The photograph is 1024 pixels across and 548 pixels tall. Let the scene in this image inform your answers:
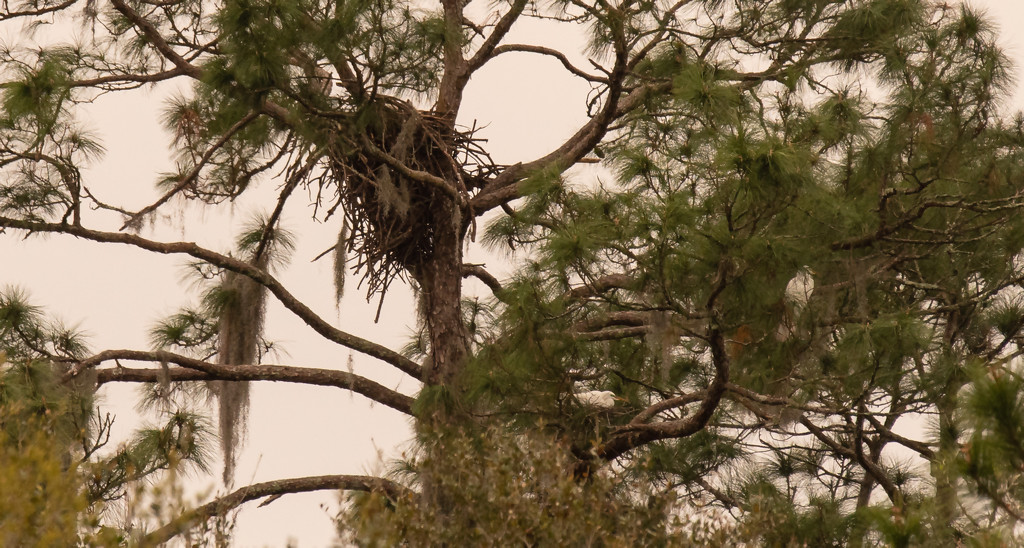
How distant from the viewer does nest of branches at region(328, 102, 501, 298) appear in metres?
6.23

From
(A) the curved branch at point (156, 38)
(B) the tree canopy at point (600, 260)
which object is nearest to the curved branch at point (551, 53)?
(B) the tree canopy at point (600, 260)

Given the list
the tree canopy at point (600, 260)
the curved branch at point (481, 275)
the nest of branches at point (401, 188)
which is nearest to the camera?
the tree canopy at point (600, 260)

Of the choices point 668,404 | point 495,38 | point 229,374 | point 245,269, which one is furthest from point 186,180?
point 668,404

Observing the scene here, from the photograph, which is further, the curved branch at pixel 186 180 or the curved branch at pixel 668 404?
the curved branch at pixel 186 180

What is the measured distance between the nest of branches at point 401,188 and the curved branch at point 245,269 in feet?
0.96

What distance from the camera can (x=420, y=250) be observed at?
6.79 metres

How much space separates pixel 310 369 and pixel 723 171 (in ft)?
9.25

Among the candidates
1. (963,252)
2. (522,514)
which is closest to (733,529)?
(522,514)

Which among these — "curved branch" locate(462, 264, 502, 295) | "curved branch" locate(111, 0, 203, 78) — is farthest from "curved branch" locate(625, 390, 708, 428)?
"curved branch" locate(111, 0, 203, 78)

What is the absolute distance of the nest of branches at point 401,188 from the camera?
20.4ft

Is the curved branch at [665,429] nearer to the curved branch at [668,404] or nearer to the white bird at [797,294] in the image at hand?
the curved branch at [668,404]

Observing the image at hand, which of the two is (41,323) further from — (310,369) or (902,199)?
(902,199)

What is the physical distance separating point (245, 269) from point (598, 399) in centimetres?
177

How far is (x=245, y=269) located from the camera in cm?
657
